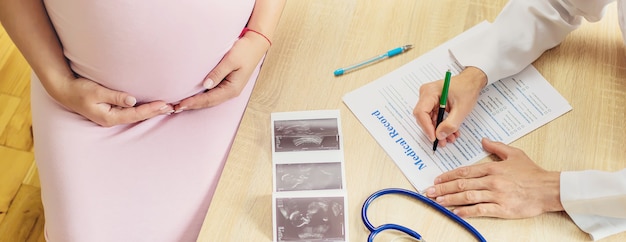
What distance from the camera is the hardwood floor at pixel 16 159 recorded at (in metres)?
1.78

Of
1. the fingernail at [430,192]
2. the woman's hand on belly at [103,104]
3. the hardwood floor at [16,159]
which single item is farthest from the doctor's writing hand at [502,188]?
the hardwood floor at [16,159]

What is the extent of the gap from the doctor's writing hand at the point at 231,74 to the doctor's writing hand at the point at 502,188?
1.39 feet

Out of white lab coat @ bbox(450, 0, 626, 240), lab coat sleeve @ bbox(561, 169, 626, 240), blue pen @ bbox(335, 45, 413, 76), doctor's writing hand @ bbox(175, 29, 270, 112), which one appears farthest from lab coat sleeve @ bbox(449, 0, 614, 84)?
doctor's writing hand @ bbox(175, 29, 270, 112)

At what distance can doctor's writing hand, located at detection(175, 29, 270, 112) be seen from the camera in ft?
3.89

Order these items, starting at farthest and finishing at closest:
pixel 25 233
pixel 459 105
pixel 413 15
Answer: pixel 25 233 → pixel 413 15 → pixel 459 105

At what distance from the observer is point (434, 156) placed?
1134mm

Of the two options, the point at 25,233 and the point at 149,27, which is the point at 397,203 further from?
the point at 25,233

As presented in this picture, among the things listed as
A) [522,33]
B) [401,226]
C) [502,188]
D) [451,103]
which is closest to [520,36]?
[522,33]

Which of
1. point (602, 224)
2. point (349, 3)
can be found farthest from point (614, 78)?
point (349, 3)

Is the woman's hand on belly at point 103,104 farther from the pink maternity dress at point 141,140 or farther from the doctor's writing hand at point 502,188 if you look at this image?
the doctor's writing hand at point 502,188

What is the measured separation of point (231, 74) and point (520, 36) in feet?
1.89

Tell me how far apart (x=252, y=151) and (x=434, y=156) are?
0.34m

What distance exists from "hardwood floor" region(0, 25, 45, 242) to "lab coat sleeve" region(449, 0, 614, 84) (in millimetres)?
1315

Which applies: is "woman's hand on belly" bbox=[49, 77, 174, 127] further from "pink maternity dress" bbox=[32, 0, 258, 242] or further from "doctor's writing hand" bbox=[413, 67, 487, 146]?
"doctor's writing hand" bbox=[413, 67, 487, 146]
